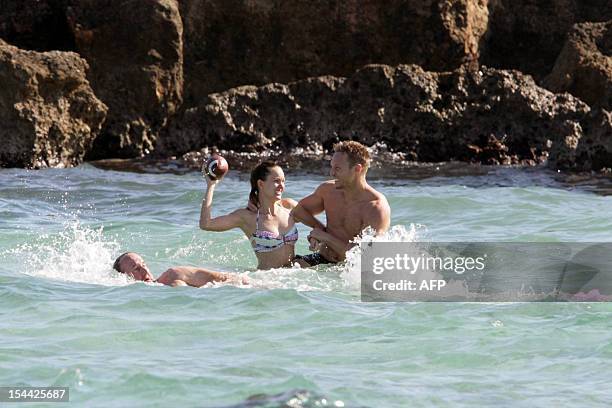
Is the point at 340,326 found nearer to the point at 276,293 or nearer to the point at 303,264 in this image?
the point at 276,293

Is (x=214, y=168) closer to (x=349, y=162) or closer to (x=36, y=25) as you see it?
(x=349, y=162)

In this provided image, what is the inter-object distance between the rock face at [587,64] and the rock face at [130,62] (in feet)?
19.4

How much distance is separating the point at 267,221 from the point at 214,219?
0.48 m

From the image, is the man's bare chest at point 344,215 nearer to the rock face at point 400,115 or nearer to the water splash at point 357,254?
the water splash at point 357,254

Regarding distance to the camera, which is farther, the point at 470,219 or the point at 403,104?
the point at 403,104

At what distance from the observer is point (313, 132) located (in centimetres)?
1894

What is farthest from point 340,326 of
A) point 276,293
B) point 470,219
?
point 470,219

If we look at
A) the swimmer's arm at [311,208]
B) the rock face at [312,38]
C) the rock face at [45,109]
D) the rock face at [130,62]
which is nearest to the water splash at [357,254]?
the swimmer's arm at [311,208]

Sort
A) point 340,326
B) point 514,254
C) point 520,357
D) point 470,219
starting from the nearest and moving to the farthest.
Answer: point 520,357 → point 340,326 → point 514,254 → point 470,219

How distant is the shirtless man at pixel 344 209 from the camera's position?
10305 mm

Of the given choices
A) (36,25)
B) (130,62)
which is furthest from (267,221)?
(36,25)

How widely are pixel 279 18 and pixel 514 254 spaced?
1026 centimetres

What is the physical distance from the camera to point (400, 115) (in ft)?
61.0

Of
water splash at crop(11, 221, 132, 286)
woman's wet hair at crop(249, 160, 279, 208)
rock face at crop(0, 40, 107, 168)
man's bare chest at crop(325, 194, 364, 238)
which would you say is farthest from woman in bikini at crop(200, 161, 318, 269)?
rock face at crop(0, 40, 107, 168)
